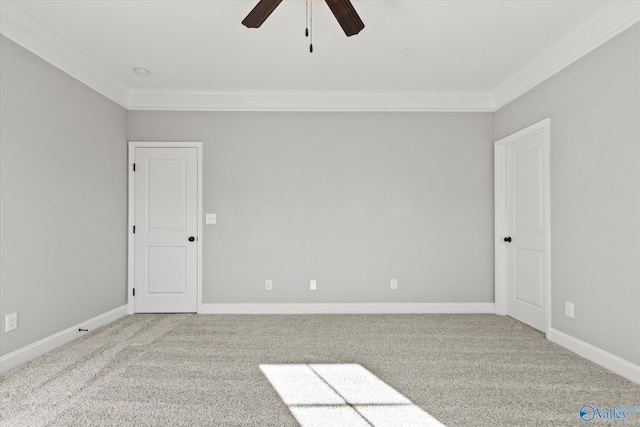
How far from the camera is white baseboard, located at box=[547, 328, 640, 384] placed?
2.33 metres

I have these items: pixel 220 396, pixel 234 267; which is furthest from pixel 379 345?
pixel 234 267

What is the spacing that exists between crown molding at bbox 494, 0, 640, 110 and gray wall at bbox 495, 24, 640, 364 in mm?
62

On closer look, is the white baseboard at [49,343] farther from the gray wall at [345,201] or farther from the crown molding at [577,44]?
the crown molding at [577,44]

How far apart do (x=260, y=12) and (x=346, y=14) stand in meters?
0.53

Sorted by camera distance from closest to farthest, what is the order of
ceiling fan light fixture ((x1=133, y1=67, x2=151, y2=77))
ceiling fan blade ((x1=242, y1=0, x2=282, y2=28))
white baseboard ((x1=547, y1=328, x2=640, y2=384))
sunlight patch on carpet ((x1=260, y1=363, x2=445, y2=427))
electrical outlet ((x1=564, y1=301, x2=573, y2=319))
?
sunlight patch on carpet ((x1=260, y1=363, x2=445, y2=427))
ceiling fan blade ((x1=242, y1=0, x2=282, y2=28))
white baseboard ((x1=547, y1=328, x2=640, y2=384))
electrical outlet ((x1=564, y1=301, x2=573, y2=319))
ceiling fan light fixture ((x1=133, y1=67, x2=151, y2=77))

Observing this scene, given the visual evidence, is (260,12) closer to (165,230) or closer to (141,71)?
(141,71)

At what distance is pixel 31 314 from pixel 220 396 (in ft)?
5.98

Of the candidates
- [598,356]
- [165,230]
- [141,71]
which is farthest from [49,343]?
[598,356]

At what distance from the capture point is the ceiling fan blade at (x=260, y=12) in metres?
2.03

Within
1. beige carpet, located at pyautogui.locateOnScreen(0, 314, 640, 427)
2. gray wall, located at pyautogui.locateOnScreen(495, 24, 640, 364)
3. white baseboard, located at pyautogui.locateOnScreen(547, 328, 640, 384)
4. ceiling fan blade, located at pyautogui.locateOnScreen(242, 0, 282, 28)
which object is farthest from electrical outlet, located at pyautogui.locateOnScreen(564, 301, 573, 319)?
ceiling fan blade, located at pyautogui.locateOnScreen(242, 0, 282, 28)

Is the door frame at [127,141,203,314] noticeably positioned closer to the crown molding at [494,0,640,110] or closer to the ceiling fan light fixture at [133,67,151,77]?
the ceiling fan light fixture at [133,67,151,77]

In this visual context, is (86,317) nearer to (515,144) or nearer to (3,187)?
(3,187)

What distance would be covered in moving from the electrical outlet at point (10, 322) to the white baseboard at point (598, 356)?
14.6ft

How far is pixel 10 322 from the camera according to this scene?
8.29 ft
